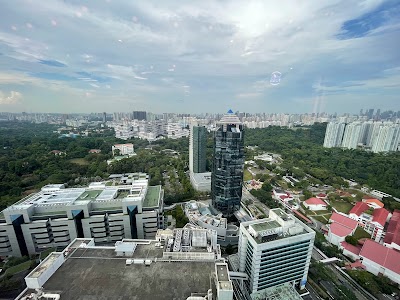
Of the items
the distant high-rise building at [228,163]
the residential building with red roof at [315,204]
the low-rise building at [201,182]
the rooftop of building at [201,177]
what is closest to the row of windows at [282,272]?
the distant high-rise building at [228,163]

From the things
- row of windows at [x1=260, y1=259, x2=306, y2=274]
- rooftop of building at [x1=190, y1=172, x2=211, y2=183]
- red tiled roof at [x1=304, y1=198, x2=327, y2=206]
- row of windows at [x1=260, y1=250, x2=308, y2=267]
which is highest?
row of windows at [x1=260, y1=250, x2=308, y2=267]

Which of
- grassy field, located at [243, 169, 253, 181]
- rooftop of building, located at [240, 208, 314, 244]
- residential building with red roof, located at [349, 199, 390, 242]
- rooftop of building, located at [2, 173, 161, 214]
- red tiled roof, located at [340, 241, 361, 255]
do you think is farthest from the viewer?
grassy field, located at [243, 169, 253, 181]

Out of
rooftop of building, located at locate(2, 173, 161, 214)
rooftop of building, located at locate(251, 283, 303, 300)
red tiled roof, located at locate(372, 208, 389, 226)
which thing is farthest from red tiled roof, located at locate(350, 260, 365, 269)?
rooftop of building, located at locate(2, 173, 161, 214)

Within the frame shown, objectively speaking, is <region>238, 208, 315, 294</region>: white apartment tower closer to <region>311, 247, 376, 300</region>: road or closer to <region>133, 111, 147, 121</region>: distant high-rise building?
<region>311, 247, 376, 300</region>: road

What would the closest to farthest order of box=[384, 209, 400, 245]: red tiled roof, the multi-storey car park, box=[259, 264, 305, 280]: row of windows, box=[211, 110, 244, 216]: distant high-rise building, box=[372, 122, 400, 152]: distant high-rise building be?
box=[259, 264, 305, 280]: row of windows → the multi-storey car park → box=[384, 209, 400, 245]: red tiled roof → box=[211, 110, 244, 216]: distant high-rise building → box=[372, 122, 400, 152]: distant high-rise building

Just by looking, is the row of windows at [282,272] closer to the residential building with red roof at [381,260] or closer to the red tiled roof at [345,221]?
→ the residential building with red roof at [381,260]

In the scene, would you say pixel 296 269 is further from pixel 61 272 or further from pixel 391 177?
pixel 391 177

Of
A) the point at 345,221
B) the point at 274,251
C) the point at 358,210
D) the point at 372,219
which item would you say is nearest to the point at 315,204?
the point at 358,210
